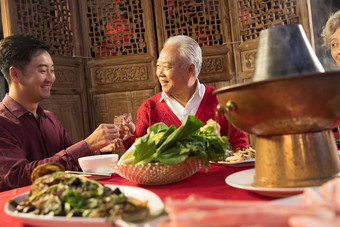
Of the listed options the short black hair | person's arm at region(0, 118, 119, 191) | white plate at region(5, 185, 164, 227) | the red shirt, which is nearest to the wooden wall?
the red shirt

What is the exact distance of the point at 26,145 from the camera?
6.39ft

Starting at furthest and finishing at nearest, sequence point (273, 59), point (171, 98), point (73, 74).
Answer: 1. point (73, 74)
2. point (171, 98)
3. point (273, 59)

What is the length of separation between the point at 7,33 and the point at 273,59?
3005 mm

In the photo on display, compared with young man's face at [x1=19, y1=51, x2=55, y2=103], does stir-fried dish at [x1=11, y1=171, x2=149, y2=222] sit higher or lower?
lower

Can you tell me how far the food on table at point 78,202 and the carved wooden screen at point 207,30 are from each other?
10.1 ft

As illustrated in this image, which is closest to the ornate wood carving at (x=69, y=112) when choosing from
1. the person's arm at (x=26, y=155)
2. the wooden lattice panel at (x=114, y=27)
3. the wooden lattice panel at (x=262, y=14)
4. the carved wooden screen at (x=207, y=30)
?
the wooden lattice panel at (x=114, y=27)

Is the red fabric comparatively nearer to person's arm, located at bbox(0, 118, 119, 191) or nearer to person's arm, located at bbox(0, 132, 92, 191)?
person's arm, located at bbox(0, 118, 119, 191)

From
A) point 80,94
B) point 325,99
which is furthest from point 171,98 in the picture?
point 325,99

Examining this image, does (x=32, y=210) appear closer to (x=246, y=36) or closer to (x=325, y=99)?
(x=325, y=99)

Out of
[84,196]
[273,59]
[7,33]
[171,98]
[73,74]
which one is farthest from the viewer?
[73,74]

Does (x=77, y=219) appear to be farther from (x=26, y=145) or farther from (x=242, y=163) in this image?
(x=26, y=145)

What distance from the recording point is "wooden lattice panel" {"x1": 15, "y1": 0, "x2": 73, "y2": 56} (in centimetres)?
337

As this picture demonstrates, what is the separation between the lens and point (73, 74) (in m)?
3.71

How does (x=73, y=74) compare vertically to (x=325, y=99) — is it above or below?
above
